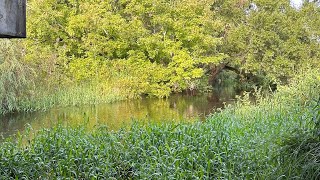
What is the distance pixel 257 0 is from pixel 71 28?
26.3 ft

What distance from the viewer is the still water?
842 cm

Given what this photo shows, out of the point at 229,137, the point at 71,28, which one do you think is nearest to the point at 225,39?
the point at 71,28

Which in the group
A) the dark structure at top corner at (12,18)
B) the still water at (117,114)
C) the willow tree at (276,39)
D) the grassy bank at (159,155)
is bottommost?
the still water at (117,114)

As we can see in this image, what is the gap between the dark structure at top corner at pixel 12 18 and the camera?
4.57 feet

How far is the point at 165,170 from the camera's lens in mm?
3348

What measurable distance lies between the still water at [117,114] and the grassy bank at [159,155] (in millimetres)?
2839

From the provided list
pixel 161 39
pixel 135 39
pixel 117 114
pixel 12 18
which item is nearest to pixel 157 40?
pixel 161 39

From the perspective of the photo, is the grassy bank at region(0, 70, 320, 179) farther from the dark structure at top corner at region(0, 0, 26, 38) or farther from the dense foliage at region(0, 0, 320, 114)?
the dense foliage at region(0, 0, 320, 114)

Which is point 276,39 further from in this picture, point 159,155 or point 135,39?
point 159,155

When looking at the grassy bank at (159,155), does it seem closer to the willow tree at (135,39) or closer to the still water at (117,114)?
the still water at (117,114)

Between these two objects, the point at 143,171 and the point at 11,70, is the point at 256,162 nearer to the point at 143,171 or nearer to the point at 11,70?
the point at 143,171

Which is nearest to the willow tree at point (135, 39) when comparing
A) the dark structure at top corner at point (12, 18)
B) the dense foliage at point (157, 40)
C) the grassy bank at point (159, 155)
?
the dense foliage at point (157, 40)

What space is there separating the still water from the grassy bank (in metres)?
2.84

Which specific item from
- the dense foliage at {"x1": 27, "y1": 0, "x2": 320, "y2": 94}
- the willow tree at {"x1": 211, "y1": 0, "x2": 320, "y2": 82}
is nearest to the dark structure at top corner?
the dense foliage at {"x1": 27, "y1": 0, "x2": 320, "y2": 94}
